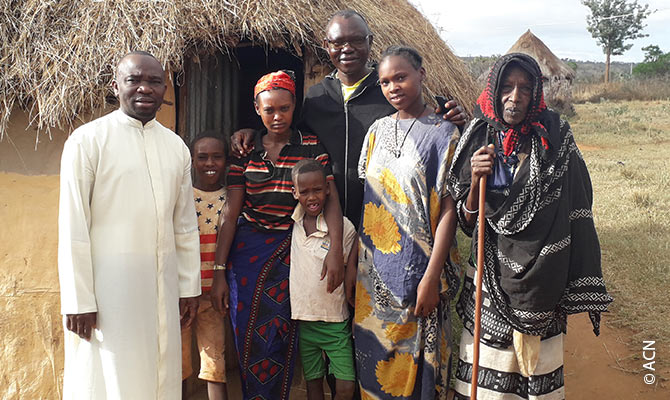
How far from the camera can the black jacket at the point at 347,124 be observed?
3.04m

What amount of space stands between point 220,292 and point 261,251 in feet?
0.97

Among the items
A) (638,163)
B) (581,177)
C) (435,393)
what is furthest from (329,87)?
(638,163)

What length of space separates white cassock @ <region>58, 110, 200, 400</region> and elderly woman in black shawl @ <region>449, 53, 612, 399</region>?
4.38 feet

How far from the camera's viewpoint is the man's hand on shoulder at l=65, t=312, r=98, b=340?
2299 millimetres

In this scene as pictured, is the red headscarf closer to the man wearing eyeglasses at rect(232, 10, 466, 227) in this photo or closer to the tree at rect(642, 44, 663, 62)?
the man wearing eyeglasses at rect(232, 10, 466, 227)

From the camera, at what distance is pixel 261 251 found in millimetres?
2988

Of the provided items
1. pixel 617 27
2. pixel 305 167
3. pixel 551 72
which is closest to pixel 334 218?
pixel 305 167

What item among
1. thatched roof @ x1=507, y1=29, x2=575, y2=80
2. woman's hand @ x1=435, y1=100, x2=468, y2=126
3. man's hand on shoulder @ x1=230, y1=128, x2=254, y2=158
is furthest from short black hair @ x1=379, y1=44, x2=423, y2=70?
thatched roof @ x1=507, y1=29, x2=575, y2=80

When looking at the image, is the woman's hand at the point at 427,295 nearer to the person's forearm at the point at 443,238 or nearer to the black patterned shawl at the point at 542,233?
the person's forearm at the point at 443,238

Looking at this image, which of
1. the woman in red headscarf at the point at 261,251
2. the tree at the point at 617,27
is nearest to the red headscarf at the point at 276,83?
the woman in red headscarf at the point at 261,251

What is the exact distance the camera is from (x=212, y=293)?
3.00 metres

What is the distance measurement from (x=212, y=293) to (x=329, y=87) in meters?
1.26

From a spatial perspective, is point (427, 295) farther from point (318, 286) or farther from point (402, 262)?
point (318, 286)

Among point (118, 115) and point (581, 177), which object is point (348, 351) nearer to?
point (581, 177)
